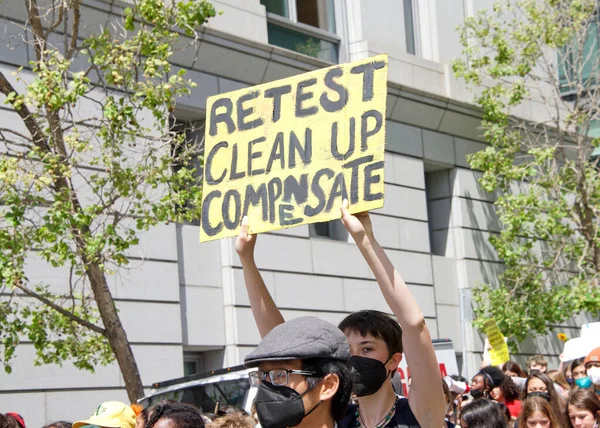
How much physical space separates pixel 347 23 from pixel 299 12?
3.11 feet

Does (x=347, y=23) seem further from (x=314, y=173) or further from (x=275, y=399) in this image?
(x=275, y=399)

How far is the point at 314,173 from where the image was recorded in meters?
4.73

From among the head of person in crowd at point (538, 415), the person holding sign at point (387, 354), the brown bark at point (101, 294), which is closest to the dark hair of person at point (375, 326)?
the person holding sign at point (387, 354)

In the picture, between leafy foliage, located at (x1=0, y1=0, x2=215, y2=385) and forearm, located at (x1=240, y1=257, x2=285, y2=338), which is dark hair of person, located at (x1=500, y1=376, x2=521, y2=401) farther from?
forearm, located at (x1=240, y1=257, x2=285, y2=338)

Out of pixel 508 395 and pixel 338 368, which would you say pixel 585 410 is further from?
pixel 338 368

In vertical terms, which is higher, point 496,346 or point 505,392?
point 496,346

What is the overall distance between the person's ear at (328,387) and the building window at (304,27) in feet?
45.3

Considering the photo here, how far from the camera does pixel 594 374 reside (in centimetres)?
946

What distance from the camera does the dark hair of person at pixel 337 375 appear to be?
3.57 metres

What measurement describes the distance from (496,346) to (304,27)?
22.2 feet

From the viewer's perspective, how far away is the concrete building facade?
13.3m

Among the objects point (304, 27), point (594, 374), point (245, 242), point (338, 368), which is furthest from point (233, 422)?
point (304, 27)

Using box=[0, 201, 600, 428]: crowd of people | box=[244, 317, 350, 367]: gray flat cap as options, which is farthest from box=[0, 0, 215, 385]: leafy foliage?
box=[244, 317, 350, 367]: gray flat cap

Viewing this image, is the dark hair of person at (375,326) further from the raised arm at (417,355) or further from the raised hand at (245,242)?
the raised hand at (245,242)
